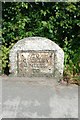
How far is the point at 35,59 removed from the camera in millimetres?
5273

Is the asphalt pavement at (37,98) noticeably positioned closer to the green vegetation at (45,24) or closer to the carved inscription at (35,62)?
the carved inscription at (35,62)

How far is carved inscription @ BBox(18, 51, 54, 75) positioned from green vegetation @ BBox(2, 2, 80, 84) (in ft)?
1.30

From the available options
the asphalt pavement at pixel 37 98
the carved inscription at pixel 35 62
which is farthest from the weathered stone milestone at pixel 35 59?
the asphalt pavement at pixel 37 98

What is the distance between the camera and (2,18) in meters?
5.69

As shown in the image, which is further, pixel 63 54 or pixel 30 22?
pixel 30 22

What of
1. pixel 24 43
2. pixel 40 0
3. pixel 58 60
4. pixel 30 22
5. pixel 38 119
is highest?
pixel 40 0

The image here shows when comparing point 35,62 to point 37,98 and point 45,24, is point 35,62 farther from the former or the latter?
point 37,98

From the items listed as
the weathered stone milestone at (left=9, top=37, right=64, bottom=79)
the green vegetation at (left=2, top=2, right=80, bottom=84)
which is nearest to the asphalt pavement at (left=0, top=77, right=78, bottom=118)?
the weathered stone milestone at (left=9, top=37, right=64, bottom=79)

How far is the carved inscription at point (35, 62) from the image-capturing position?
17.3ft

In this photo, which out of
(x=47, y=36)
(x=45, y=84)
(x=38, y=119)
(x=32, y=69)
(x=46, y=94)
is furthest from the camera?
(x=47, y=36)

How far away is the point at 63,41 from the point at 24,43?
1.04 meters

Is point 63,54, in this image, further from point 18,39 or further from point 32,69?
point 18,39

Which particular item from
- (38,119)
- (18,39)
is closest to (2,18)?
(18,39)

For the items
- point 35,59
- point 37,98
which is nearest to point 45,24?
point 35,59
